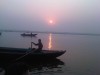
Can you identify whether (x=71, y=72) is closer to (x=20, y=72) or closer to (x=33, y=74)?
(x=33, y=74)

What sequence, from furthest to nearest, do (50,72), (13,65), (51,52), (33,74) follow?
(51,52) → (50,72) → (33,74) → (13,65)

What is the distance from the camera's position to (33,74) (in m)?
19.1

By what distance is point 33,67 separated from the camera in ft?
73.6

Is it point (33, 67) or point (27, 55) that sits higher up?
point (27, 55)

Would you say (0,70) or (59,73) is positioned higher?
(0,70)

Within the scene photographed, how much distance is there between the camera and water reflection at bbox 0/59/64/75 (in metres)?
10.4

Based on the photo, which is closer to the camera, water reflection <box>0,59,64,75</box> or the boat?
water reflection <box>0,59,64,75</box>

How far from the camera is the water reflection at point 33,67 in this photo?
1036cm

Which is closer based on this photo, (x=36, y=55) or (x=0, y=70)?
(x=0, y=70)

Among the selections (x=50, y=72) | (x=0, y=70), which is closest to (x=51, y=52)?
(x=50, y=72)

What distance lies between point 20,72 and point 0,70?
107 cm

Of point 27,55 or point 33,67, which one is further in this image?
point 27,55

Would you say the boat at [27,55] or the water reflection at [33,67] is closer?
the water reflection at [33,67]

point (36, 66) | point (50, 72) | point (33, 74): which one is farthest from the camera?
point (36, 66)
